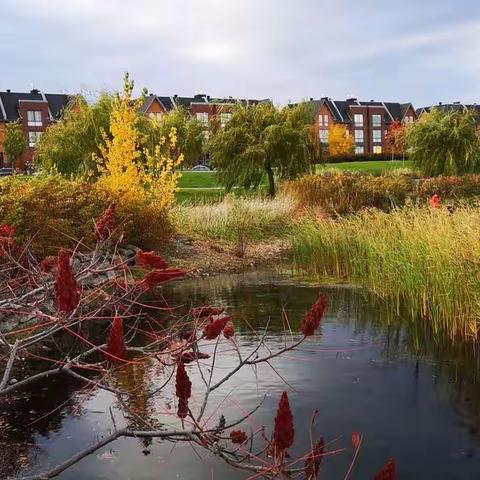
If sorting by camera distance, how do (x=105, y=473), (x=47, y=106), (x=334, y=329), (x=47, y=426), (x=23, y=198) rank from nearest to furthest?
(x=105, y=473) → (x=47, y=426) → (x=334, y=329) → (x=23, y=198) → (x=47, y=106)

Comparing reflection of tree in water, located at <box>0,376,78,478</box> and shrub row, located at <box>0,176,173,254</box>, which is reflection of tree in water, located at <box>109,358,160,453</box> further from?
shrub row, located at <box>0,176,173,254</box>

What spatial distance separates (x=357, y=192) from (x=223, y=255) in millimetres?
5817

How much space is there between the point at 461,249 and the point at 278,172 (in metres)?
17.8

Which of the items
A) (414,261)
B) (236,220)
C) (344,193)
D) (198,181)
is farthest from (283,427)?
(198,181)

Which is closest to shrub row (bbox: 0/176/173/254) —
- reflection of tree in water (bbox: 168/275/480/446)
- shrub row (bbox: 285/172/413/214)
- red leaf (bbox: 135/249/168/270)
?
reflection of tree in water (bbox: 168/275/480/446)

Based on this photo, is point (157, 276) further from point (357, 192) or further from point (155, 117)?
point (357, 192)

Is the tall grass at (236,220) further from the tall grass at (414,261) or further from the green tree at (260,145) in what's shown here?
the green tree at (260,145)

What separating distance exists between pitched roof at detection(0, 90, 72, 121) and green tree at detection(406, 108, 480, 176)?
44007mm

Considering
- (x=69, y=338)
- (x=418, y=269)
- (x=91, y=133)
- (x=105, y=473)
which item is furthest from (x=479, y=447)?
(x=91, y=133)

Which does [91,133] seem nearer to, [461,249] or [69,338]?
Answer: [69,338]

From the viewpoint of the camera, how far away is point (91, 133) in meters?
25.9

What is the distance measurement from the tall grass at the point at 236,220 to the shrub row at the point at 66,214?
7.99 ft

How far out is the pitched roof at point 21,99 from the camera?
6675 centimetres

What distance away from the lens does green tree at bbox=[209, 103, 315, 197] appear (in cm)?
2442
